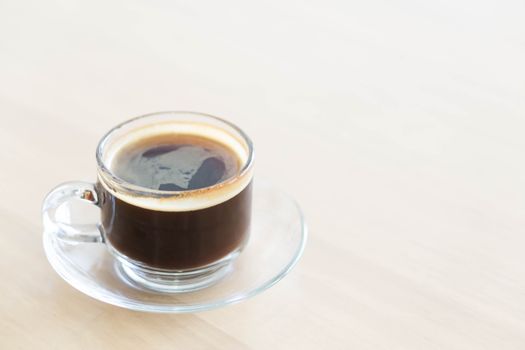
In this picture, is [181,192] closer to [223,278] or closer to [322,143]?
[223,278]

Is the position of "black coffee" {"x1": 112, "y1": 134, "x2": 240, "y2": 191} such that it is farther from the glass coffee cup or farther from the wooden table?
the wooden table

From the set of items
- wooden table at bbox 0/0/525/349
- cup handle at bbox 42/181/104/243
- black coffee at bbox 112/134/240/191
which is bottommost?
wooden table at bbox 0/0/525/349

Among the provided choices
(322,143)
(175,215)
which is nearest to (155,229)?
(175,215)

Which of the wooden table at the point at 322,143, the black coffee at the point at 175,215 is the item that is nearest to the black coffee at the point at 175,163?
the black coffee at the point at 175,215

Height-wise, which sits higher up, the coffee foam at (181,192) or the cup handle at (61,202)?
the coffee foam at (181,192)

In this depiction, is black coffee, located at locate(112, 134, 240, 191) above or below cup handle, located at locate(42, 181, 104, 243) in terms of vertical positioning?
above

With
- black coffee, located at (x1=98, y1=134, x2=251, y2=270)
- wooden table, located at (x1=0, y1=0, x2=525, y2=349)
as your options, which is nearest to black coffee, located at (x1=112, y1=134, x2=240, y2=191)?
black coffee, located at (x1=98, y1=134, x2=251, y2=270)

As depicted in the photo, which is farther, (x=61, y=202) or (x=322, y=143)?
(x=322, y=143)

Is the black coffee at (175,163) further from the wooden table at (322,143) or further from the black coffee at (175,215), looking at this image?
the wooden table at (322,143)
